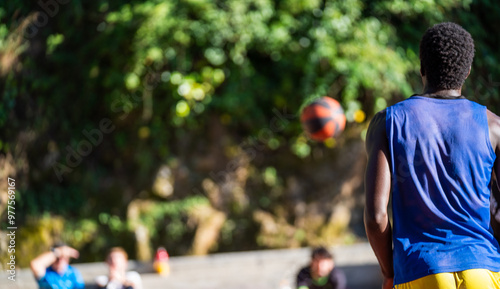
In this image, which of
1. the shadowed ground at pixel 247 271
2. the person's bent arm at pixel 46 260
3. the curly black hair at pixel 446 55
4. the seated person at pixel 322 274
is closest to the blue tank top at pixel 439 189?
the curly black hair at pixel 446 55

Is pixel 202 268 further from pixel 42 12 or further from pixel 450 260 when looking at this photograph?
pixel 450 260

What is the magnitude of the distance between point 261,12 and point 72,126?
134 inches

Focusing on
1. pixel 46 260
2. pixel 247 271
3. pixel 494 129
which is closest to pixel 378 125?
pixel 494 129

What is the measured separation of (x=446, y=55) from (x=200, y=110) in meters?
7.04

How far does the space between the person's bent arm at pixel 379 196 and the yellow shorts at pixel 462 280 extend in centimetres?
15

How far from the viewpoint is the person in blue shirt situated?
526 centimetres

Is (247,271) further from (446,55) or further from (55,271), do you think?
(446,55)

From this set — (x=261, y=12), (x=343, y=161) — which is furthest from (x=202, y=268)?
(x=261, y=12)

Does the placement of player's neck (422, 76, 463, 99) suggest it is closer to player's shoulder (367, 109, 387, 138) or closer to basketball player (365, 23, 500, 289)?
basketball player (365, 23, 500, 289)

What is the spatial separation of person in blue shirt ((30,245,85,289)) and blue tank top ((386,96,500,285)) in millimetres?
4159

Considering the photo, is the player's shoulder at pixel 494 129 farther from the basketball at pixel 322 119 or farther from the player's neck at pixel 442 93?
the basketball at pixel 322 119

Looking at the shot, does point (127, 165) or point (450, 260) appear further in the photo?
point (127, 165)

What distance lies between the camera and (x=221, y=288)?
762cm

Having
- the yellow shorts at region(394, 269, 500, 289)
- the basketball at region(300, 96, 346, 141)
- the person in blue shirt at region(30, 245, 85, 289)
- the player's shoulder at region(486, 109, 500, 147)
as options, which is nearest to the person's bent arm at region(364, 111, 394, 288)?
the yellow shorts at region(394, 269, 500, 289)
